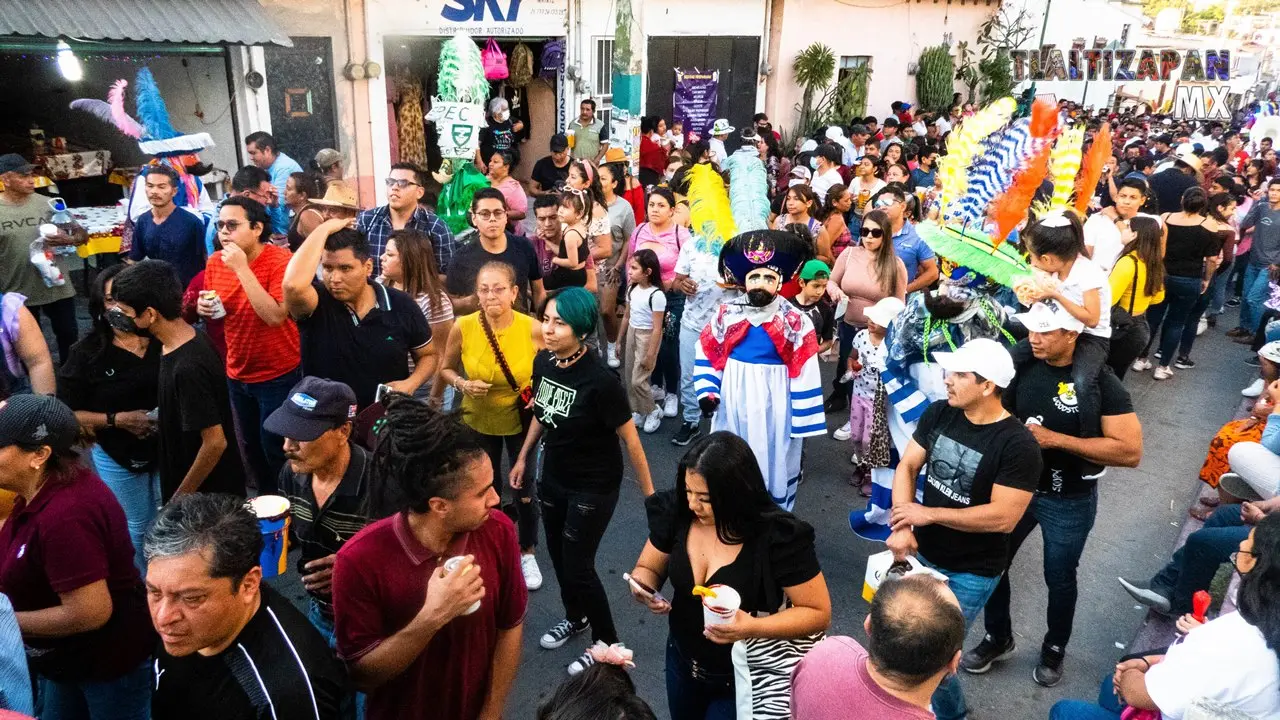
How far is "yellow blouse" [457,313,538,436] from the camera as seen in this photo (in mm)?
4242

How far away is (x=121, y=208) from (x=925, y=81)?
16.6 metres

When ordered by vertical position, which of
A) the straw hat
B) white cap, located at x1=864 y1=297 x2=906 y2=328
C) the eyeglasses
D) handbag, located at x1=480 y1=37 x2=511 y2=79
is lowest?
white cap, located at x1=864 y1=297 x2=906 y2=328

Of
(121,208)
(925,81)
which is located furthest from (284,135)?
(925,81)

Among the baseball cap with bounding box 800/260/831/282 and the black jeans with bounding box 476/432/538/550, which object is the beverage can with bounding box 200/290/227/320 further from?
the baseball cap with bounding box 800/260/831/282

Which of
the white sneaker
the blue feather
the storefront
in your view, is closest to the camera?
the white sneaker

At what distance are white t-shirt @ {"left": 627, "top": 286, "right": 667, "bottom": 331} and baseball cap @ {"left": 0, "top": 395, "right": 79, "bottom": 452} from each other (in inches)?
153

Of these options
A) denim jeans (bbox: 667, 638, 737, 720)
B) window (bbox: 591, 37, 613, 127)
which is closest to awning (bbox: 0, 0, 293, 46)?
window (bbox: 591, 37, 613, 127)

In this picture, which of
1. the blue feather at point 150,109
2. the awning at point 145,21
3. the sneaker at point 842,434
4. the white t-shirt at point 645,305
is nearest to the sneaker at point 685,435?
the white t-shirt at point 645,305

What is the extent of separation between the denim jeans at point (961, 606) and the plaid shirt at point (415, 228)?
11.8 feet

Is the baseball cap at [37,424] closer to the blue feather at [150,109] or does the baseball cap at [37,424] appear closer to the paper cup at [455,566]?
the paper cup at [455,566]

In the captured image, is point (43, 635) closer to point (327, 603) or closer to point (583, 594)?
point (327, 603)

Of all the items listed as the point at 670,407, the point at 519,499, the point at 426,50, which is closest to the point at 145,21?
the point at 426,50

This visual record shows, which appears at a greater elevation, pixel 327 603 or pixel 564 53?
pixel 564 53

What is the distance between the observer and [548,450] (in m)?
3.81
